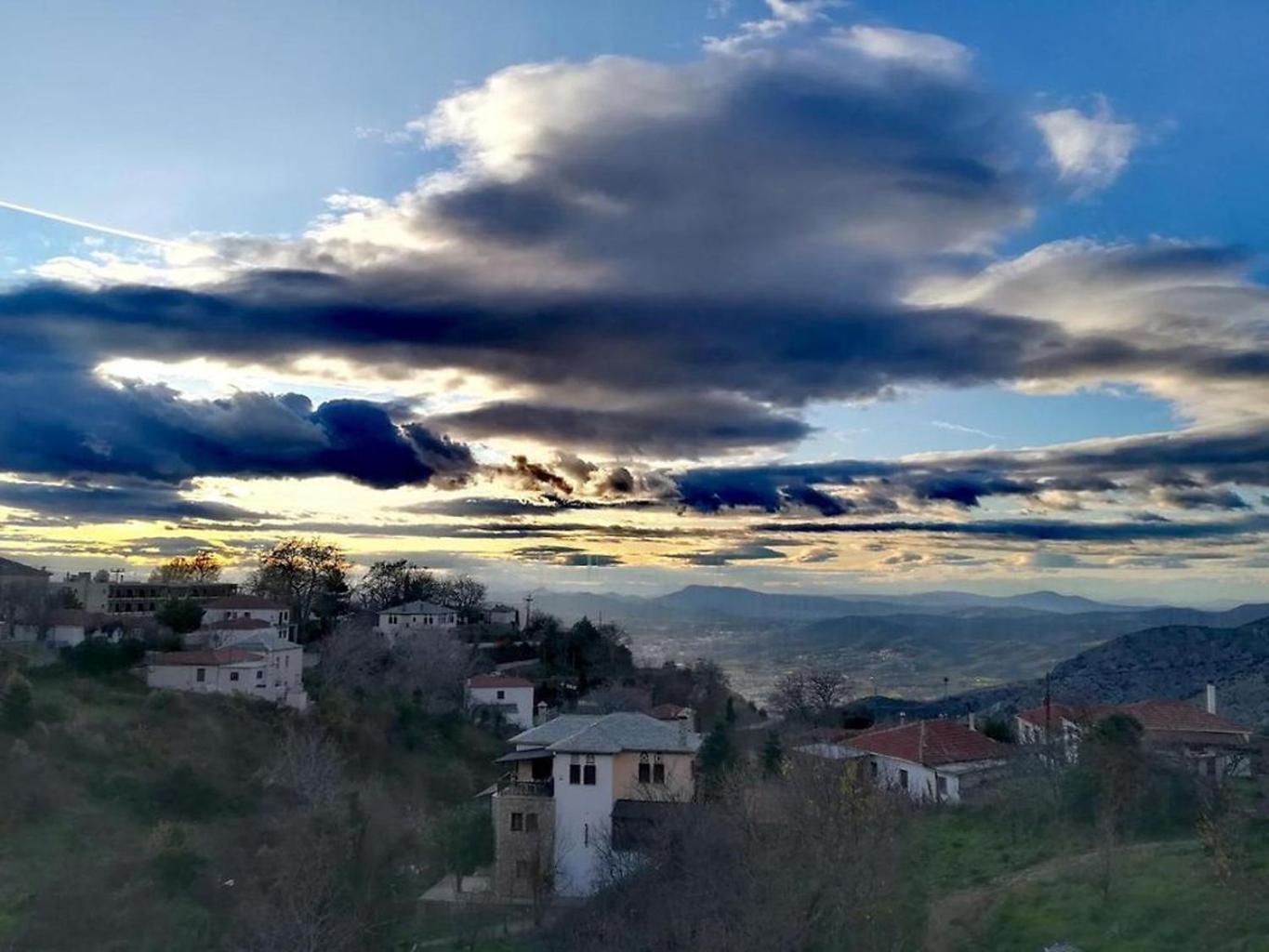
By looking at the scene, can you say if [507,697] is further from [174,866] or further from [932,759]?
[174,866]

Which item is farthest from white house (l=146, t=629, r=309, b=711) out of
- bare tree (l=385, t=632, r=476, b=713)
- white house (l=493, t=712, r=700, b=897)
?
white house (l=493, t=712, r=700, b=897)

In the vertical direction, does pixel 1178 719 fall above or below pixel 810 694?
above

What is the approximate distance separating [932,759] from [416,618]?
41678 millimetres

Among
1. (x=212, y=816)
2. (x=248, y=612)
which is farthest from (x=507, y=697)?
(x=212, y=816)

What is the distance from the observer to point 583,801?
34750 mm

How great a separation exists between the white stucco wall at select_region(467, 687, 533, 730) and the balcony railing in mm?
23339

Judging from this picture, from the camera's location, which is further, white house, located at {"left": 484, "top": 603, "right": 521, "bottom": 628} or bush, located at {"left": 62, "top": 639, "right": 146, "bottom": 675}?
white house, located at {"left": 484, "top": 603, "right": 521, "bottom": 628}

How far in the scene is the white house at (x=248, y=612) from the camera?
209 ft

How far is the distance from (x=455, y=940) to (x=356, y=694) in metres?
26.1

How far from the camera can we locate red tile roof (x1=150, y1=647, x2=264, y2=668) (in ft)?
160

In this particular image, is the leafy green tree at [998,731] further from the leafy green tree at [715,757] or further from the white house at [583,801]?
the white house at [583,801]

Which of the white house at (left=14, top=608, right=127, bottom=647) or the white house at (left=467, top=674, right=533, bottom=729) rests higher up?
the white house at (left=14, top=608, right=127, bottom=647)

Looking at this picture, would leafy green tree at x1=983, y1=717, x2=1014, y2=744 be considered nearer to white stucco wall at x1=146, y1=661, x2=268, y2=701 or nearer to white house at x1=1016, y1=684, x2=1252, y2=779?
white house at x1=1016, y1=684, x2=1252, y2=779

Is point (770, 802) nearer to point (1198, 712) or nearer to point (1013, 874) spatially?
point (1013, 874)
